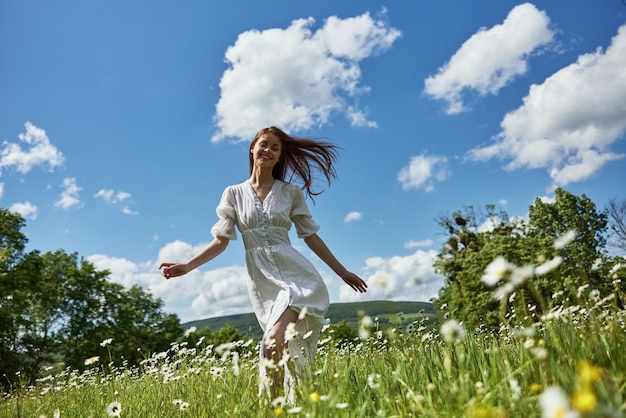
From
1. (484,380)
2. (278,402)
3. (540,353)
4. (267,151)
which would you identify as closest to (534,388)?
(540,353)

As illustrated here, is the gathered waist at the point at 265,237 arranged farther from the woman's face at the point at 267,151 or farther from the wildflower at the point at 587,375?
the wildflower at the point at 587,375

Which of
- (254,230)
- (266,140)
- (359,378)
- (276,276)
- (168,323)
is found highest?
(168,323)

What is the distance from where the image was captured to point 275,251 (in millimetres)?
4754

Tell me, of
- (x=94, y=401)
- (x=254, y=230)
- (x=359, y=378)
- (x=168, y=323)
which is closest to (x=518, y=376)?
(x=359, y=378)

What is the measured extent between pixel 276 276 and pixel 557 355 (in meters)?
2.56

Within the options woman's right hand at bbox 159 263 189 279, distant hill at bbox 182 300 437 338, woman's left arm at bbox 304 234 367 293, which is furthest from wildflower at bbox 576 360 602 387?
woman's right hand at bbox 159 263 189 279

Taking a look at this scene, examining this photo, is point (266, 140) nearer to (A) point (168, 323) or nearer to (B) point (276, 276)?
(B) point (276, 276)

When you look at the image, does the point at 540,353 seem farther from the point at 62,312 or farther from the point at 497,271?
the point at 62,312

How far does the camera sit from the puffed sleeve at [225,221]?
16.5 ft

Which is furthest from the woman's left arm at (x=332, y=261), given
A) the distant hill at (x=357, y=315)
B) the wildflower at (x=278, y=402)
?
the wildflower at (x=278, y=402)

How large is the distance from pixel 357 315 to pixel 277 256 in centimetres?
199

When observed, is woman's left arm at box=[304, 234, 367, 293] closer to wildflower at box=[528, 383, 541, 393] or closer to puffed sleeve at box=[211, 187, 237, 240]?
puffed sleeve at box=[211, 187, 237, 240]

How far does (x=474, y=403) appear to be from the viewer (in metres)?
2.22

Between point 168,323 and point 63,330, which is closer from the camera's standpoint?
point 63,330
